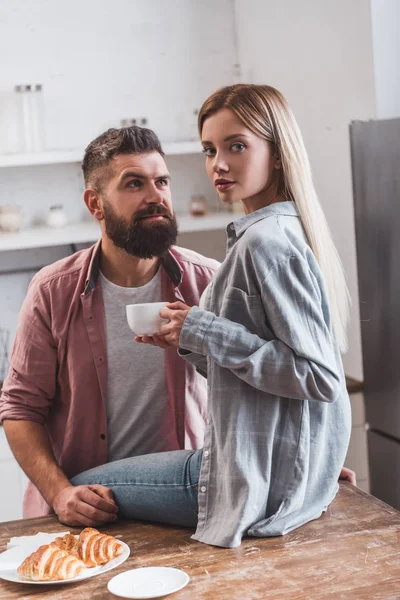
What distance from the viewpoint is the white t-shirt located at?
2.15 metres

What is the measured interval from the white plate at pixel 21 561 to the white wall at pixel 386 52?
1815 millimetres

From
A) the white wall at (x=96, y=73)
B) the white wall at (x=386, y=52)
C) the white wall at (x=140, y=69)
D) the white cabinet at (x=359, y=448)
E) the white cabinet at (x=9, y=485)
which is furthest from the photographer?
the white wall at (x=96, y=73)

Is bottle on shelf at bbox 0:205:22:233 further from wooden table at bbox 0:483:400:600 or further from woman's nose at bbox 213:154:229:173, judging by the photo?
woman's nose at bbox 213:154:229:173

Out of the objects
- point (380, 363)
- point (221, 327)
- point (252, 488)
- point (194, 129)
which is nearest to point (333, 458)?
point (252, 488)

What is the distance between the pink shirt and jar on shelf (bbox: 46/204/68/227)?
4.81 ft

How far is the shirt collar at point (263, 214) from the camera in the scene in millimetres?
1603

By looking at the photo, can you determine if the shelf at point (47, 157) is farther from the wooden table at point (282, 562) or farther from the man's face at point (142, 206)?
the wooden table at point (282, 562)

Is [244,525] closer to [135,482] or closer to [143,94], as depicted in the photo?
[135,482]

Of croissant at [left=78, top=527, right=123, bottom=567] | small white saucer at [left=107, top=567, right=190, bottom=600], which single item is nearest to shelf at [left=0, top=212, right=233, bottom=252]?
croissant at [left=78, top=527, right=123, bottom=567]

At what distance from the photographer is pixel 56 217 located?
3635mm

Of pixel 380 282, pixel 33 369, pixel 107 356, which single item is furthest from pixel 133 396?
pixel 380 282

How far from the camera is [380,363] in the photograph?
2.77 m

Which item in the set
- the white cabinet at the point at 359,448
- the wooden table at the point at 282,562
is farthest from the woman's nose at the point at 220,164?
the white cabinet at the point at 359,448

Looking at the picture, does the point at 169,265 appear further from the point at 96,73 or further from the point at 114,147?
the point at 96,73
